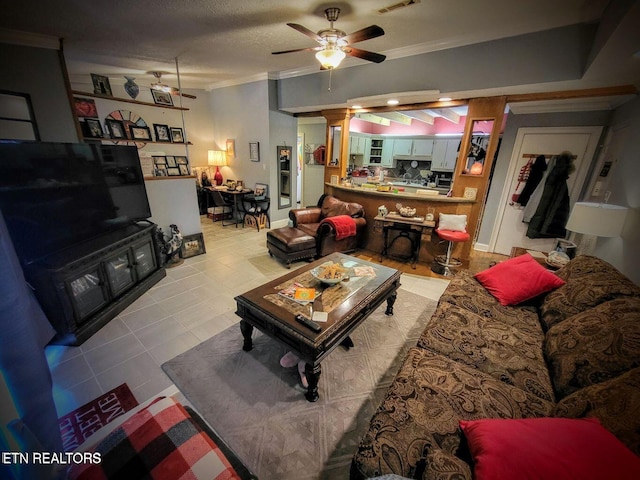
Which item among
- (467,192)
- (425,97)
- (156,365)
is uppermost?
(425,97)

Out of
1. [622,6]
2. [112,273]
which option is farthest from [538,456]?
[112,273]

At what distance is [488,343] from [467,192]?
8.71ft

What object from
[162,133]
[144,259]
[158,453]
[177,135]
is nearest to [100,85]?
[162,133]

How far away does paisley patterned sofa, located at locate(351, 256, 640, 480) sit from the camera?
3.28ft

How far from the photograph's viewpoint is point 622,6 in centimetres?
171

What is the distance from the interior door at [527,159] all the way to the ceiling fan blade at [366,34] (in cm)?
328

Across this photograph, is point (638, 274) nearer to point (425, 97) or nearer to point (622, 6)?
point (622, 6)

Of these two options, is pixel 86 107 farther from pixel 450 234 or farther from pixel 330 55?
pixel 450 234

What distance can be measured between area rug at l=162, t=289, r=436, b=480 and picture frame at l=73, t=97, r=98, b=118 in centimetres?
309

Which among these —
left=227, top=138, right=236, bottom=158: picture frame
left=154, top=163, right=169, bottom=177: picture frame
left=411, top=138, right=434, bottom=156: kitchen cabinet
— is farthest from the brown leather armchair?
left=411, top=138, right=434, bottom=156: kitchen cabinet

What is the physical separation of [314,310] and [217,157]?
17.3ft

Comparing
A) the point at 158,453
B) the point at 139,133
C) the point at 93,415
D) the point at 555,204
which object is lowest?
the point at 93,415

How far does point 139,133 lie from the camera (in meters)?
3.26

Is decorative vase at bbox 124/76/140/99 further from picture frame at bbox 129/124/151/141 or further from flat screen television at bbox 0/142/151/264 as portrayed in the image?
flat screen television at bbox 0/142/151/264
